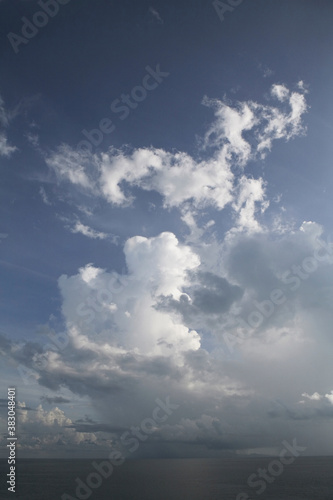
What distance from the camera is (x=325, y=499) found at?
3890 inches

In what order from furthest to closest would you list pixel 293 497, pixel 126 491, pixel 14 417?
1. pixel 126 491
2. pixel 293 497
3. pixel 14 417

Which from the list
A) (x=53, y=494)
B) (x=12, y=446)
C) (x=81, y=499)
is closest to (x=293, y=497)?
(x=81, y=499)

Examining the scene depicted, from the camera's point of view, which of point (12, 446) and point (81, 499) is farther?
point (81, 499)

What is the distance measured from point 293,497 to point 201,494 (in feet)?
107

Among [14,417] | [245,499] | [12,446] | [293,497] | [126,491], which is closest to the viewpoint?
[14,417]

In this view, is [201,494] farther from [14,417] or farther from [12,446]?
[14,417]

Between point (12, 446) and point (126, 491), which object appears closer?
point (12, 446)

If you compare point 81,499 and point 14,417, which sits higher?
point 14,417

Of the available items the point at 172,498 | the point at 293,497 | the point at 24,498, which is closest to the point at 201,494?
the point at 172,498

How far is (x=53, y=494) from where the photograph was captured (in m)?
110

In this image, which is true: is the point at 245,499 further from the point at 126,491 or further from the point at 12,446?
the point at 12,446

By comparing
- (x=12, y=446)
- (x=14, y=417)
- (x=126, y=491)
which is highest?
(x=14, y=417)

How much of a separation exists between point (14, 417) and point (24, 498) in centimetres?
8571

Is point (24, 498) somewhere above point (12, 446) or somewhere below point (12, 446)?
below
